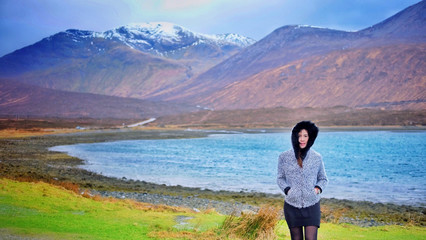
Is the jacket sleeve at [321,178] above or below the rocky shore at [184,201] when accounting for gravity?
above

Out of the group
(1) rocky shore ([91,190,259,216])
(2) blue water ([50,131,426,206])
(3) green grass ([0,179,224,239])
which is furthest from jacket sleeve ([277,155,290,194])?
(2) blue water ([50,131,426,206])

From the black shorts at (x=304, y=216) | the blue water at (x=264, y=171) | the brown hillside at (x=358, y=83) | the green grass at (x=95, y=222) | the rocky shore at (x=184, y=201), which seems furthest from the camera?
the brown hillside at (x=358, y=83)

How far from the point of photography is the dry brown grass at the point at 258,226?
8.36 m

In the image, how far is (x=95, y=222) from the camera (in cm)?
977

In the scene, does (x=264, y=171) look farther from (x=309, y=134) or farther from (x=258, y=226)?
(x=309, y=134)

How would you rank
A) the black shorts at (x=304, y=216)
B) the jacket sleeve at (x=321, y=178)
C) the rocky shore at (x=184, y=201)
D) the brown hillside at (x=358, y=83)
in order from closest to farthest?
→ the black shorts at (x=304, y=216) < the jacket sleeve at (x=321, y=178) < the rocky shore at (x=184, y=201) < the brown hillside at (x=358, y=83)

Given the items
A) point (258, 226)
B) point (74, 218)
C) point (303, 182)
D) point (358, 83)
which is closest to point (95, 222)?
point (74, 218)

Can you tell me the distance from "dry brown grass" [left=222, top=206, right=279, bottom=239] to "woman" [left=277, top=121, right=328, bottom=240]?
239 centimetres

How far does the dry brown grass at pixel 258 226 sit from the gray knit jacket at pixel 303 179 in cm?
247

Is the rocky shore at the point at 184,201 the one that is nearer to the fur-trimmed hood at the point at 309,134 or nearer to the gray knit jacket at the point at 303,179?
the gray knit jacket at the point at 303,179

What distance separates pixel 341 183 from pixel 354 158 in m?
18.3

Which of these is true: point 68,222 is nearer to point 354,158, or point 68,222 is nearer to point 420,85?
point 354,158

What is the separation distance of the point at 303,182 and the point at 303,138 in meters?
0.60

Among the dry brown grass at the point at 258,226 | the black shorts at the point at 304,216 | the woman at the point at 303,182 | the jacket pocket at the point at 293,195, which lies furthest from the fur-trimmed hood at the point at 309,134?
the dry brown grass at the point at 258,226
